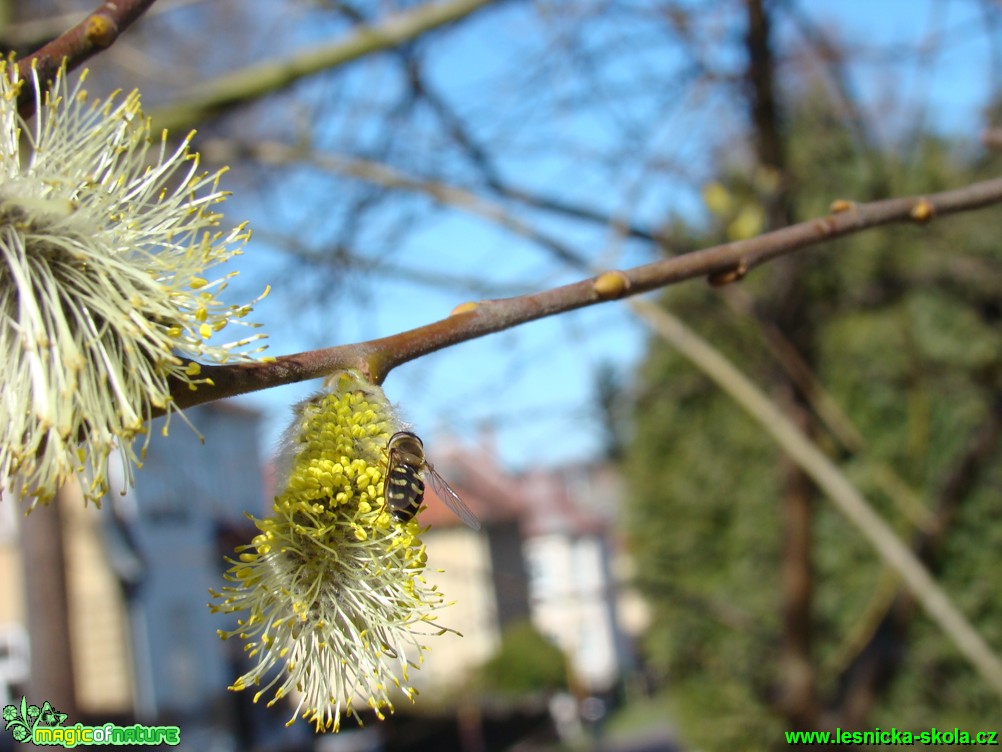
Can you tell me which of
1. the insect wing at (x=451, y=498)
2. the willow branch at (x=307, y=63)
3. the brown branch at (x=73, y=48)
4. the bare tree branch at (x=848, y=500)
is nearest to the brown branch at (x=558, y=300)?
the insect wing at (x=451, y=498)

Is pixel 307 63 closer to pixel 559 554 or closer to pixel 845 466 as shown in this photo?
pixel 845 466

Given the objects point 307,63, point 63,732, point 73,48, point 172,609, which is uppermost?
point 307,63

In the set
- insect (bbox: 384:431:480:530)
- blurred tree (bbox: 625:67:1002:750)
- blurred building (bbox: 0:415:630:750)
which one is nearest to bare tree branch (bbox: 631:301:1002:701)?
blurred tree (bbox: 625:67:1002:750)

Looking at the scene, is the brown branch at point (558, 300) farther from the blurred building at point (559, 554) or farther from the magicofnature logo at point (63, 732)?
the blurred building at point (559, 554)

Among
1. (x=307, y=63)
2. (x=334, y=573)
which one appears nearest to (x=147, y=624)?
(x=307, y=63)

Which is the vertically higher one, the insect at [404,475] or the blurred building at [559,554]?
the insect at [404,475]

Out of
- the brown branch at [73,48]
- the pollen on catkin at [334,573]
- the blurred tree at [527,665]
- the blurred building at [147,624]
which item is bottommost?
the blurred tree at [527,665]
